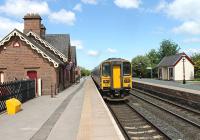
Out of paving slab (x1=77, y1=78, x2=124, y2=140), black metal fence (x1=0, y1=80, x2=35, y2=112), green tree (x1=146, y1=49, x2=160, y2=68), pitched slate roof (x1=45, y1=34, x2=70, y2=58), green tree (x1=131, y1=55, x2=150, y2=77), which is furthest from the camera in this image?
green tree (x1=146, y1=49, x2=160, y2=68)

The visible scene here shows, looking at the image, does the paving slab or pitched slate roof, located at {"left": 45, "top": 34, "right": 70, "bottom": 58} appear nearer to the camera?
the paving slab

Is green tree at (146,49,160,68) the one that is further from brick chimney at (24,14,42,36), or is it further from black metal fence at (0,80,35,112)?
black metal fence at (0,80,35,112)

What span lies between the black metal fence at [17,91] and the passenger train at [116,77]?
518 cm

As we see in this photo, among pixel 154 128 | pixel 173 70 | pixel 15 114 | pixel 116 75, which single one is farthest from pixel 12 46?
pixel 173 70

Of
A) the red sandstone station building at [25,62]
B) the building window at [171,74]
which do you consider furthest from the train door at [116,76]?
the building window at [171,74]

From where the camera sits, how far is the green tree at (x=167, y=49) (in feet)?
378

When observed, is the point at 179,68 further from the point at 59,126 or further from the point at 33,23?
the point at 59,126

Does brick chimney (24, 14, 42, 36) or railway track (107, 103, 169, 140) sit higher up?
brick chimney (24, 14, 42, 36)

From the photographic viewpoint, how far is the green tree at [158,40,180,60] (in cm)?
11526

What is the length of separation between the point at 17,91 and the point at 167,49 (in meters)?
97.4

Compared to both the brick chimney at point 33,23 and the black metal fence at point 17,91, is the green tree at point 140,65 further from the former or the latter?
the black metal fence at point 17,91

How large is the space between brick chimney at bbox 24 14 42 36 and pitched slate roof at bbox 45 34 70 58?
209 inches

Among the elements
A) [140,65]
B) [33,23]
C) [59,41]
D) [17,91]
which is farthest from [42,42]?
[140,65]

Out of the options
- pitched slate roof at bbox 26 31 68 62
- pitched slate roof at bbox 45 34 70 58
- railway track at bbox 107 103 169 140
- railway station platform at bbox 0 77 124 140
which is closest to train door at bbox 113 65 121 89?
railway track at bbox 107 103 169 140
